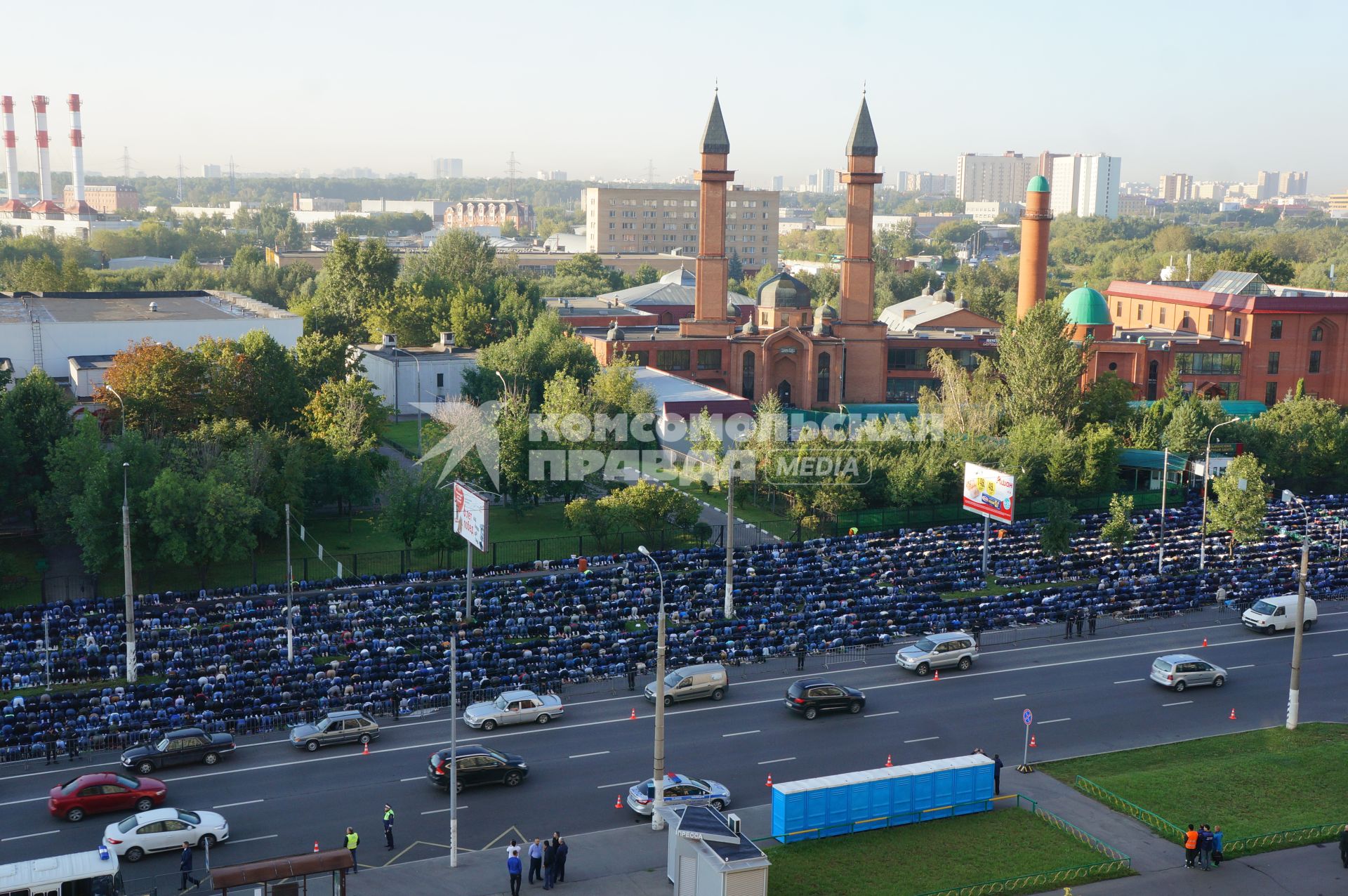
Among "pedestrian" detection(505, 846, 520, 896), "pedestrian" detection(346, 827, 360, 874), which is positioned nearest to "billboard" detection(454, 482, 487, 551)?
"pedestrian" detection(346, 827, 360, 874)

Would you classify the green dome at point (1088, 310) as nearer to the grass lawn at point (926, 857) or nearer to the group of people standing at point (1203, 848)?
the grass lawn at point (926, 857)

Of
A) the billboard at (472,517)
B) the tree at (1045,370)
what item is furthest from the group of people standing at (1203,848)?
the tree at (1045,370)

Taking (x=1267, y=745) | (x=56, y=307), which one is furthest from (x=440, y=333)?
(x=1267, y=745)

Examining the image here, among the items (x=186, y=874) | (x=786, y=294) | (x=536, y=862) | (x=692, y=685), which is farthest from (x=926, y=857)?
(x=786, y=294)

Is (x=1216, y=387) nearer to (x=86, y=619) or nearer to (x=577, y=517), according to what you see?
(x=577, y=517)

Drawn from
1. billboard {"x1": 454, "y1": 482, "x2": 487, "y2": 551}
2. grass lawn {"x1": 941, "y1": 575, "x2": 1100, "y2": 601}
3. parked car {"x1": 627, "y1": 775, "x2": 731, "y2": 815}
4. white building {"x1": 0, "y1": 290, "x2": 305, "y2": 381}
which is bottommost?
grass lawn {"x1": 941, "y1": 575, "x2": 1100, "y2": 601}

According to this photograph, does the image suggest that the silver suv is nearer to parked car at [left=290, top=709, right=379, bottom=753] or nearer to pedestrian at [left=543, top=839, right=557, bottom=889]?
parked car at [left=290, top=709, right=379, bottom=753]

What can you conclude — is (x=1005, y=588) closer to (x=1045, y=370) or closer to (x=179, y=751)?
(x=1045, y=370)
